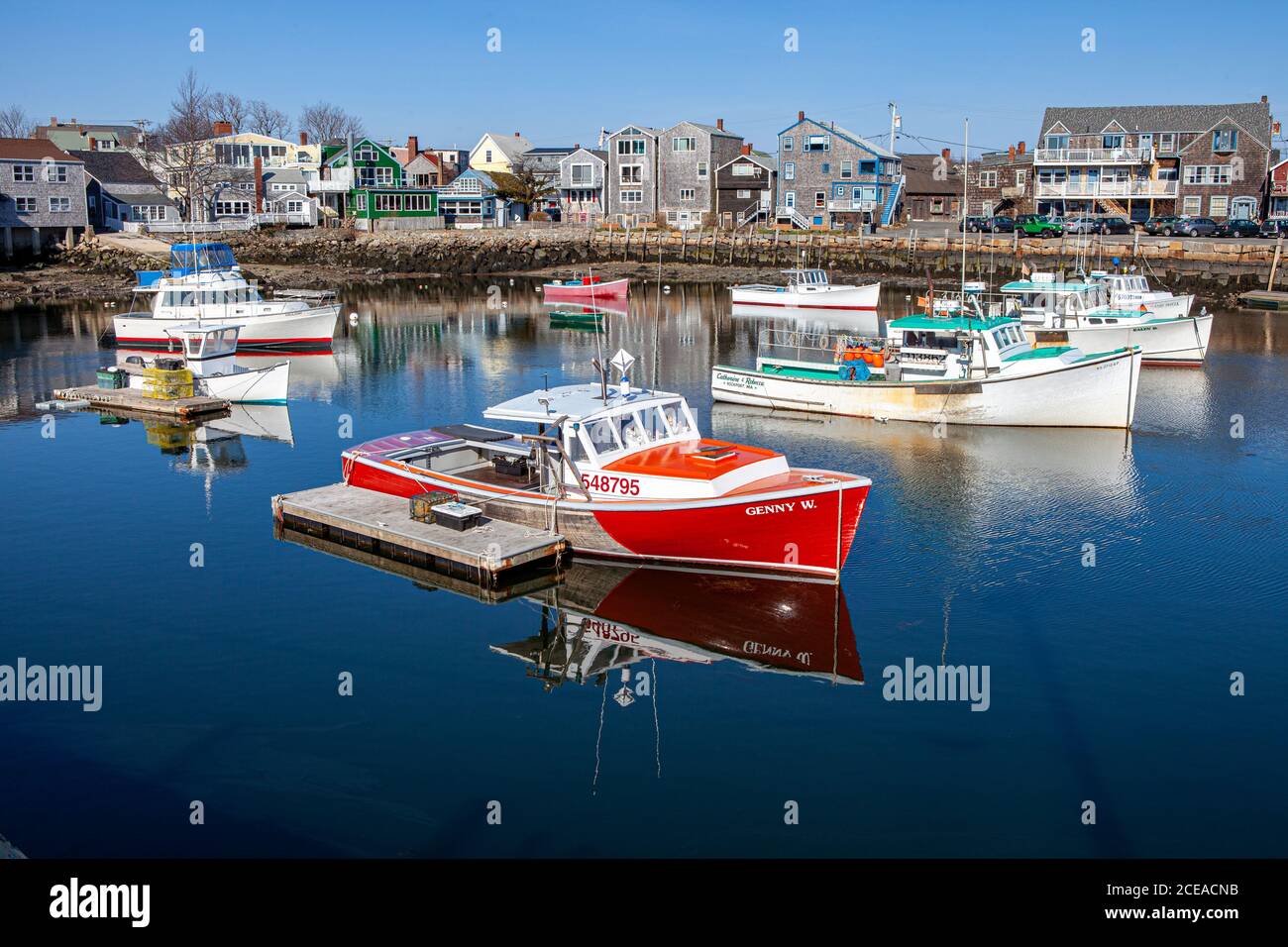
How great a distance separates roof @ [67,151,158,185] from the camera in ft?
294

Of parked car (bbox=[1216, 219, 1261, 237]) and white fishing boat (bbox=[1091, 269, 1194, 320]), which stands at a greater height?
parked car (bbox=[1216, 219, 1261, 237])

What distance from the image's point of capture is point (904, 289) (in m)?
68.7

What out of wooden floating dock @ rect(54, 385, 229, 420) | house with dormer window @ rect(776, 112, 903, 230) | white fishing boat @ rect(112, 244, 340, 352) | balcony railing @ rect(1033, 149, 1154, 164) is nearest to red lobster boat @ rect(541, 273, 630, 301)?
white fishing boat @ rect(112, 244, 340, 352)

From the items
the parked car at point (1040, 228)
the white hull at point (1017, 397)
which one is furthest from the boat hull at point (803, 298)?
the white hull at point (1017, 397)

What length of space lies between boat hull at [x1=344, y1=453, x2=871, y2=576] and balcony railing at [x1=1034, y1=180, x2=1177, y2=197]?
7056 cm

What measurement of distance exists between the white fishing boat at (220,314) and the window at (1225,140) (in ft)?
196

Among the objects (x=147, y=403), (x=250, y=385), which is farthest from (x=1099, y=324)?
(x=147, y=403)

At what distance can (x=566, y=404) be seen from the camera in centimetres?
2012

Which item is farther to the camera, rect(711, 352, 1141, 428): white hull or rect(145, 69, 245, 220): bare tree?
rect(145, 69, 245, 220): bare tree

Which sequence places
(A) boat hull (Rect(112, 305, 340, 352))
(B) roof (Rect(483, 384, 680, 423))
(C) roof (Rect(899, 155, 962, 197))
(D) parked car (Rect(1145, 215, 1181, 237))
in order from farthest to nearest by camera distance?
(C) roof (Rect(899, 155, 962, 197)), (D) parked car (Rect(1145, 215, 1181, 237)), (A) boat hull (Rect(112, 305, 340, 352)), (B) roof (Rect(483, 384, 680, 423))

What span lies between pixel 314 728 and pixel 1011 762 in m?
8.06

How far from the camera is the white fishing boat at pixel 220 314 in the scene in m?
45.1

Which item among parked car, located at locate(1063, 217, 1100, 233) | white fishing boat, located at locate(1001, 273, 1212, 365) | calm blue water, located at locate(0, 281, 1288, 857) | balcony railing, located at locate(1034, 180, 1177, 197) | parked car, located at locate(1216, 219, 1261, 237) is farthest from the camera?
balcony railing, located at locate(1034, 180, 1177, 197)

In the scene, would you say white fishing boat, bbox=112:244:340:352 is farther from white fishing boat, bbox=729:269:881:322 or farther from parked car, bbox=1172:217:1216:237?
parked car, bbox=1172:217:1216:237
